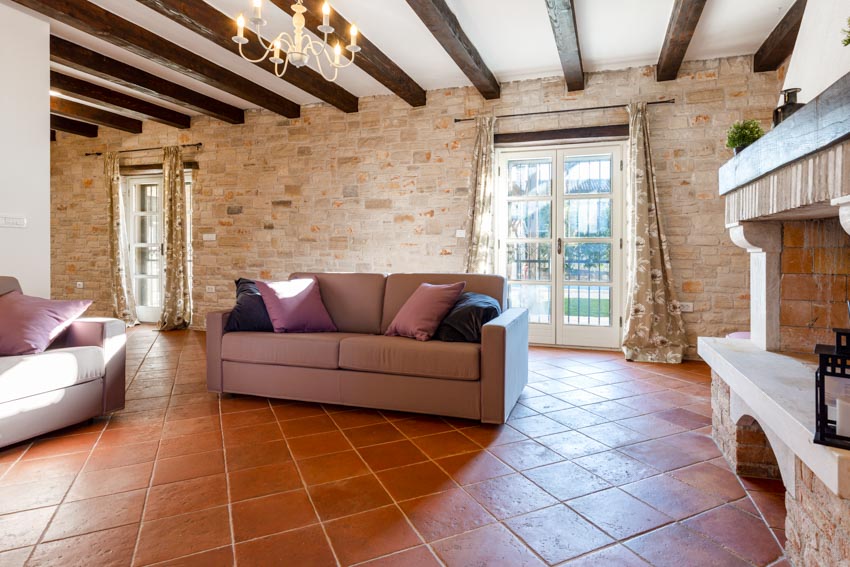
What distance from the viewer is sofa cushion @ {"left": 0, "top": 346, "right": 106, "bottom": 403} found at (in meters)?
2.36

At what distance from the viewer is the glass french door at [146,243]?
712 cm

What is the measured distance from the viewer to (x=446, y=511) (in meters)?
1.89

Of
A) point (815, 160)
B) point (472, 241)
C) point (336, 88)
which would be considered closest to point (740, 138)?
point (815, 160)

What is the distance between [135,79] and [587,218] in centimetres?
496

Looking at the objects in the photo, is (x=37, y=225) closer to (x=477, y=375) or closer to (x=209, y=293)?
(x=209, y=293)

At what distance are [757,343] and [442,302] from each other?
174cm

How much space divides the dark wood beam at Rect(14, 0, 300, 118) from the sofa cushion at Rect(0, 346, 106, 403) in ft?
8.54

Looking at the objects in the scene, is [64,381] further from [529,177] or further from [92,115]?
[92,115]

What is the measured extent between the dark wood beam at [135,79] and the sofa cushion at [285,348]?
329 cm

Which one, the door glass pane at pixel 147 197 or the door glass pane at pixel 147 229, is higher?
the door glass pane at pixel 147 197

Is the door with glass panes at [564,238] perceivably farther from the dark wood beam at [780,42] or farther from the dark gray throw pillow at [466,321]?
the dark gray throw pillow at [466,321]

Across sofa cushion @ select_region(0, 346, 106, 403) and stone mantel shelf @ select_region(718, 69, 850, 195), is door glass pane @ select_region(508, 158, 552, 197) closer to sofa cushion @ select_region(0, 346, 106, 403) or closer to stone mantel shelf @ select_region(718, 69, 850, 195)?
stone mantel shelf @ select_region(718, 69, 850, 195)

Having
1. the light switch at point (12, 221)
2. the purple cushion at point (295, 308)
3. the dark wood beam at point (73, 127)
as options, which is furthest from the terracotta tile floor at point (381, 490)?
the dark wood beam at point (73, 127)

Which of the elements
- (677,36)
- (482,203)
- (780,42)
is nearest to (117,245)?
(482,203)
